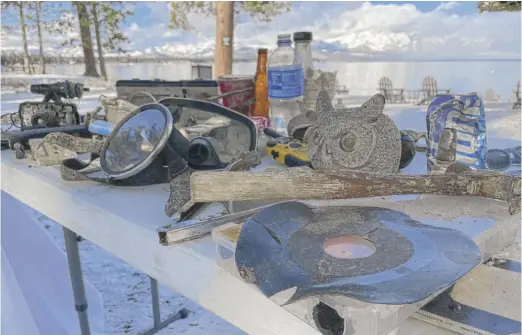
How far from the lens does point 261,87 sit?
1243 millimetres

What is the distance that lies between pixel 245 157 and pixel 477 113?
35 centimetres

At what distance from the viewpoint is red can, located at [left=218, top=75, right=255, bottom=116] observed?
1.21 meters

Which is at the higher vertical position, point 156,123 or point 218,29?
point 218,29

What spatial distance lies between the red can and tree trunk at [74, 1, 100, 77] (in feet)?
28.2

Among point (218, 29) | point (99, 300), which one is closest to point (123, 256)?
point (99, 300)

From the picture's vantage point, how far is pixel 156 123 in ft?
2.34

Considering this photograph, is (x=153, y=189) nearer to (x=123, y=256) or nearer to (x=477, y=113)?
(x=123, y=256)

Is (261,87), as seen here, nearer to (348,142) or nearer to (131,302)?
(348,142)

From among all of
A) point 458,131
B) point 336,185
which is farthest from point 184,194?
point 458,131

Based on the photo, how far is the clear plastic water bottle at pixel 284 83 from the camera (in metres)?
1.00

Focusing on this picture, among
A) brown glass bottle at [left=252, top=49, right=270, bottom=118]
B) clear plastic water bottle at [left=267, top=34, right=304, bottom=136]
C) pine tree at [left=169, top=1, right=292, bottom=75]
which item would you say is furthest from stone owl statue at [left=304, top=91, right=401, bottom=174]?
pine tree at [left=169, top=1, right=292, bottom=75]

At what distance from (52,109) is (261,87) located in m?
0.56

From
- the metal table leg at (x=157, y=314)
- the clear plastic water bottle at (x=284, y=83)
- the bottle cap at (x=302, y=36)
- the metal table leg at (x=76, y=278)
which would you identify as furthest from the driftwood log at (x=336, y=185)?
the metal table leg at (x=157, y=314)

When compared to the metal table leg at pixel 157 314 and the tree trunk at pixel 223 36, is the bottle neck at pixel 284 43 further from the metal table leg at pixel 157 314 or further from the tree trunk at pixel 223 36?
the tree trunk at pixel 223 36
